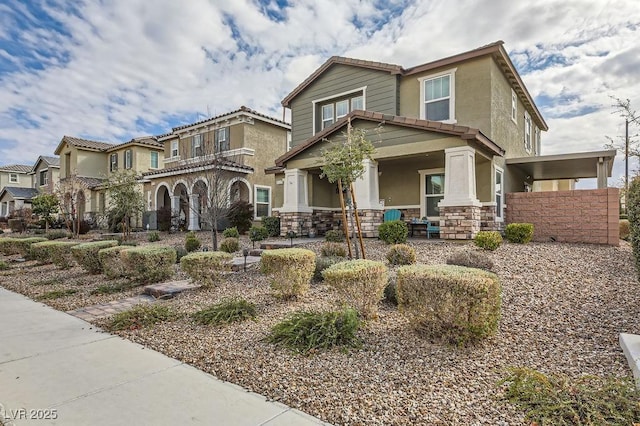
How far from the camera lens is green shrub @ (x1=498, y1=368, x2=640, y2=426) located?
2.49 m

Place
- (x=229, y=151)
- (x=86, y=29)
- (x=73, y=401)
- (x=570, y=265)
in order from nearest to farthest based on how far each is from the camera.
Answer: (x=73, y=401) < (x=570, y=265) < (x=86, y=29) < (x=229, y=151)

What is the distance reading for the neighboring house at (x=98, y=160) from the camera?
27938mm

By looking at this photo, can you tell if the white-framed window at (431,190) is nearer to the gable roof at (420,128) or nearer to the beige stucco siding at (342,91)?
the gable roof at (420,128)

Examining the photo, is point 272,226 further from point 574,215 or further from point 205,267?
point 574,215

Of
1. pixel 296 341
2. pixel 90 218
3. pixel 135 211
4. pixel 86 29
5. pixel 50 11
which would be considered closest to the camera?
pixel 296 341

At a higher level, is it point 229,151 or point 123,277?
point 229,151

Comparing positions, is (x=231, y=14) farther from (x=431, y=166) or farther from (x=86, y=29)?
(x=431, y=166)

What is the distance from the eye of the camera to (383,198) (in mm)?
15047

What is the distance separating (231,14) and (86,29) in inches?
164

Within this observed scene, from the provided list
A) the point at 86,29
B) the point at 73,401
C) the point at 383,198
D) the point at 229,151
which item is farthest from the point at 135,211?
the point at 73,401

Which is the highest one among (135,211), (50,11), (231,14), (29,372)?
(231,14)

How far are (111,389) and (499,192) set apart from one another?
1318cm

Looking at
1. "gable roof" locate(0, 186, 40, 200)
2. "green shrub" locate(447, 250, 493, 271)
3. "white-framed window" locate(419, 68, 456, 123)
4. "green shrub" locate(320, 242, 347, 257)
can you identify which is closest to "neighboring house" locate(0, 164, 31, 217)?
"gable roof" locate(0, 186, 40, 200)

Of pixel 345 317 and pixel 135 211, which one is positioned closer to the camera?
pixel 345 317
